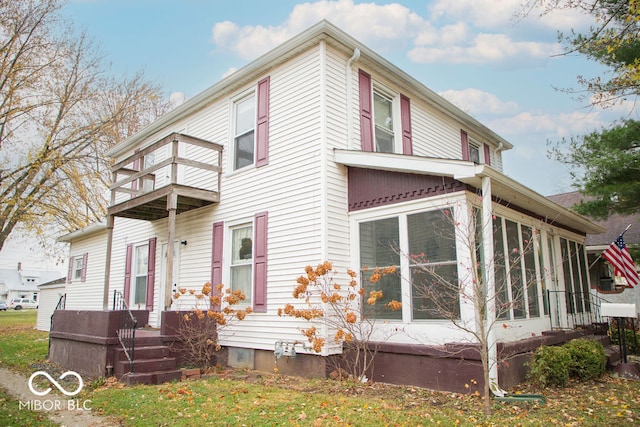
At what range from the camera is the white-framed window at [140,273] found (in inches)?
487

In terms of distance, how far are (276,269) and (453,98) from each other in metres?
22.2

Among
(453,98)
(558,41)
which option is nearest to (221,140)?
(558,41)

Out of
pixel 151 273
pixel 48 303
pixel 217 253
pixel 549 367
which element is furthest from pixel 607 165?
pixel 48 303

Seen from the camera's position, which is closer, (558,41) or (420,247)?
(420,247)

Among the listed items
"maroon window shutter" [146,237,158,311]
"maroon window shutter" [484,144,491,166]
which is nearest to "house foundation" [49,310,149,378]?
"maroon window shutter" [146,237,158,311]

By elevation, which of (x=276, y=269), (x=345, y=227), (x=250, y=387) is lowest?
(x=250, y=387)

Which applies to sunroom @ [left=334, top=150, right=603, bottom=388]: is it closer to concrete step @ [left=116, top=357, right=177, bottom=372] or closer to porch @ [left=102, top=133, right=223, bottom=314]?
porch @ [left=102, top=133, right=223, bottom=314]

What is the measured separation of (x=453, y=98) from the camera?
88.4ft

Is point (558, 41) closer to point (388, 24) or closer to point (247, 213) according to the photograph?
point (247, 213)

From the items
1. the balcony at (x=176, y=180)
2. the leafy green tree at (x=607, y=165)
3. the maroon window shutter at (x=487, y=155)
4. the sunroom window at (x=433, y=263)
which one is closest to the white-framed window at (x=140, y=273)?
the balcony at (x=176, y=180)

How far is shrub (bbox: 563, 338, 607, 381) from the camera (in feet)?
23.2

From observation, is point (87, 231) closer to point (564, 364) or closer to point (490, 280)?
point (490, 280)

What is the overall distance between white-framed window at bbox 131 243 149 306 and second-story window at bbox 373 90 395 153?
7.29 meters

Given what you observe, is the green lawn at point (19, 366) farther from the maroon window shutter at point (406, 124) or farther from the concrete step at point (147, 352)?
the maroon window shutter at point (406, 124)
